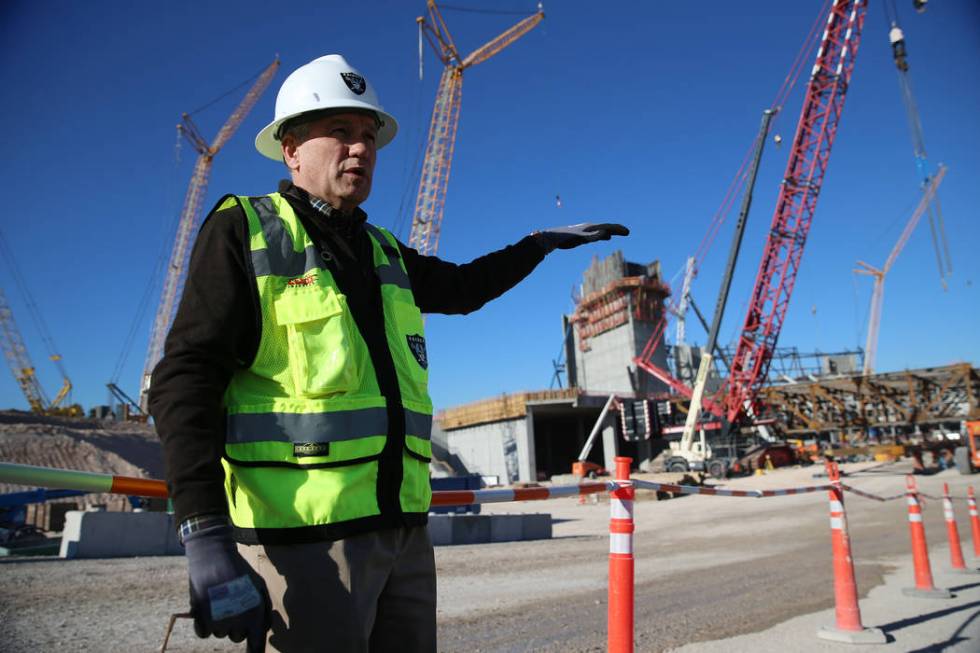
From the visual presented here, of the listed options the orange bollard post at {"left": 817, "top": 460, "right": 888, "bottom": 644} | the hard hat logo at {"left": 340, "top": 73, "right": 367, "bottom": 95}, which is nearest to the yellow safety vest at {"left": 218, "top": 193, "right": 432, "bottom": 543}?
the hard hat logo at {"left": 340, "top": 73, "right": 367, "bottom": 95}

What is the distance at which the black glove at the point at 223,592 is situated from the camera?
1328 mm

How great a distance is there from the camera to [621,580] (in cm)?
269

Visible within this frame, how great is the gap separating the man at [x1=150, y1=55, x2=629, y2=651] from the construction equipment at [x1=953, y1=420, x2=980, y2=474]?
2942 centimetres

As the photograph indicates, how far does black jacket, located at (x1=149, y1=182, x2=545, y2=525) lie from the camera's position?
143 centimetres

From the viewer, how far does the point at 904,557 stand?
9336mm

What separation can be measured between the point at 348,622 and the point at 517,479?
1602 inches

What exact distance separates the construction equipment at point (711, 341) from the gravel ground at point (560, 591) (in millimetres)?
20511

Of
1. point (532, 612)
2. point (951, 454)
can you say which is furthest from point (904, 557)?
point (951, 454)

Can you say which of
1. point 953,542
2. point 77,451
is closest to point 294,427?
point 953,542

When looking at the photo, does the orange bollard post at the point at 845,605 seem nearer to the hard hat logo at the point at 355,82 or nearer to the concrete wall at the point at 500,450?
the hard hat logo at the point at 355,82

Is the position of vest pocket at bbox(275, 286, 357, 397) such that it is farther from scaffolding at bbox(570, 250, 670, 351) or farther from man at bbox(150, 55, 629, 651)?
scaffolding at bbox(570, 250, 670, 351)

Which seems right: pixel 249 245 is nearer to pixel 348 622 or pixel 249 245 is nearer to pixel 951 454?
pixel 348 622

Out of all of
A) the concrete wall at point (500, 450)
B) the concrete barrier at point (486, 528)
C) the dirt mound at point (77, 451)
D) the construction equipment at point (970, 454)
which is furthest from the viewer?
the concrete wall at point (500, 450)

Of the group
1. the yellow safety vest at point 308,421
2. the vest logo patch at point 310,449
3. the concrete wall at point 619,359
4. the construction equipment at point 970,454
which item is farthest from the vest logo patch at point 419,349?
the concrete wall at point 619,359
